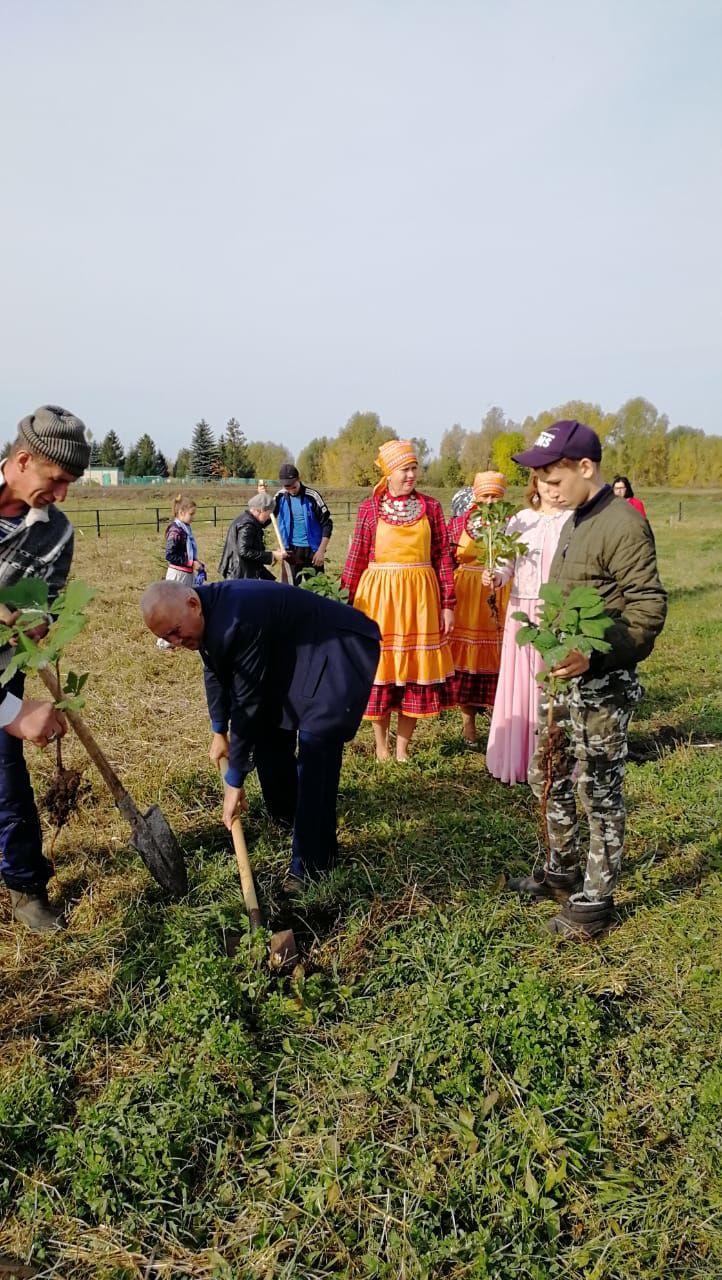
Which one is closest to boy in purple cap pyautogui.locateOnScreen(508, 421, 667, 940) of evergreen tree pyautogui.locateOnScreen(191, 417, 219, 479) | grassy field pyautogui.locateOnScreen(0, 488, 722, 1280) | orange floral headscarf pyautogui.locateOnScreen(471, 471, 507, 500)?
grassy field pyautogui.locateOnScreen(0, 488, 722, 1280)

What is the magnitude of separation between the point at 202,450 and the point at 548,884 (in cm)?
6592

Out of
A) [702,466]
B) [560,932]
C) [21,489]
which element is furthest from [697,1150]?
[702,466]

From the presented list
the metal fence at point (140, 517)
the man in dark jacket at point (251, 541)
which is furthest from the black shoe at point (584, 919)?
the metal fence at point (140, 517)

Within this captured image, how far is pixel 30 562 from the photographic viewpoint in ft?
9.47

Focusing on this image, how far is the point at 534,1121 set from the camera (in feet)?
7.63

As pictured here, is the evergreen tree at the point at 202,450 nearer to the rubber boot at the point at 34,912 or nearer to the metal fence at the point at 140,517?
the metal fence at the point at 140,517

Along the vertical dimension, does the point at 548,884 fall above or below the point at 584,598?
below

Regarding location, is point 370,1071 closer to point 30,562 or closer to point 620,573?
point 620,573

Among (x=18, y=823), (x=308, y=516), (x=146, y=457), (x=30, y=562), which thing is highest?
(x=146, y=457)

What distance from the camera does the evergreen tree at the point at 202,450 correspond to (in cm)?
6462

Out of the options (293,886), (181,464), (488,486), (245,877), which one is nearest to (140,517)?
(488,486)

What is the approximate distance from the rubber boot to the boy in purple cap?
83.9 inches

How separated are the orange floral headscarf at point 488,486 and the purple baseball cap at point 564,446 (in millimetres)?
2304

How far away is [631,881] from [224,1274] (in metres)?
2.37
